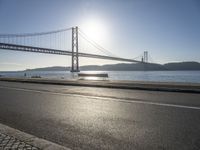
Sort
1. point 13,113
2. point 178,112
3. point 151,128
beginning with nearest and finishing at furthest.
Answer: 1. point 151,128
2. point 178,112
3. point 13,113

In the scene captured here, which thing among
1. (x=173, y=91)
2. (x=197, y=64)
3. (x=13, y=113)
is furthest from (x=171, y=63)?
(x=13, y=113)

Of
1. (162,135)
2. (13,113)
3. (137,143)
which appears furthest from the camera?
(13,113)

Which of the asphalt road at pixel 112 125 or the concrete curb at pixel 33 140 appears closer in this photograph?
the concrete curb at pixel 33 140

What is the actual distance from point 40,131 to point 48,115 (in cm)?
139

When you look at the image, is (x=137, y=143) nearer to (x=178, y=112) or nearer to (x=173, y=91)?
(x=178, y=112)

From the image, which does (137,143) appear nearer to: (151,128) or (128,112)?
(151,128)

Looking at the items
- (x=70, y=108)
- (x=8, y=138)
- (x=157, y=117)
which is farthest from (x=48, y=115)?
(x=157, y=117)

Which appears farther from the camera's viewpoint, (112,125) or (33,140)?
(112,125)

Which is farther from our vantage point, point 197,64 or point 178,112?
point 197,64

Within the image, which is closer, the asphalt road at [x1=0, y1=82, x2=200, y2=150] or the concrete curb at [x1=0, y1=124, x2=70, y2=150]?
the concrete curb at [x1=0, y1=124, x2=70, y2=150]

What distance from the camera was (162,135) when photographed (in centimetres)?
394

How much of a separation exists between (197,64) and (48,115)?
10180 cm

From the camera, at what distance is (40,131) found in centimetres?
444

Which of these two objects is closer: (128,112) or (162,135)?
(162,135)
